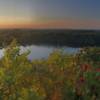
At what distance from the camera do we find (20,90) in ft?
9.08

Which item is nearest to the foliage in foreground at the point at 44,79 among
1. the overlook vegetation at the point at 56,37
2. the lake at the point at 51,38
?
the lake at the point at 51,38

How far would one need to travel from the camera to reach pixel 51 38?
4.72 meters

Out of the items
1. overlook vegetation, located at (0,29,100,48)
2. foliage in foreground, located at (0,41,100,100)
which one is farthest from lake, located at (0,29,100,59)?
foliage in foreground, located at (0,41,100,100)

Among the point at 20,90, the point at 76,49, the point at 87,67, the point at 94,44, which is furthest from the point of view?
the point at 94,44

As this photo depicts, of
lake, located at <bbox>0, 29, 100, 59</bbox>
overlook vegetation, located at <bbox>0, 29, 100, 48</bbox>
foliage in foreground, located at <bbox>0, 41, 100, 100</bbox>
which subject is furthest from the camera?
overlook vegetation, located at <bbox>0, 29, 100, 48</bbox>

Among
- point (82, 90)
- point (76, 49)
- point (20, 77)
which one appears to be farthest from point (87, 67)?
point (76, 49)

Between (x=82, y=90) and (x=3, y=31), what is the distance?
1.99m

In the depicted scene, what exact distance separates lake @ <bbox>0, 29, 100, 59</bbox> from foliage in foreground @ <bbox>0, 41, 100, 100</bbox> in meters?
1.11

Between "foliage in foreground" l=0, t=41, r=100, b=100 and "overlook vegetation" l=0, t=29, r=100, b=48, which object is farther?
"overlook vegetation" l=0, t=29, r=100, b=48

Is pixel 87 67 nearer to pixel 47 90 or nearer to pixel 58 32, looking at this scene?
pixel 47 90

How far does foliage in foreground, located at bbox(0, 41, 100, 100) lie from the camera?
2.79 meters

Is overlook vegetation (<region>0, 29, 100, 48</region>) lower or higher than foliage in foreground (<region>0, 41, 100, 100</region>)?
higher

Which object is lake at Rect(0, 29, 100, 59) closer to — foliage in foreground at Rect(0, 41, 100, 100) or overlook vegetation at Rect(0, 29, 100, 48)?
overlook vegetation at Rect(0, 29, 100, 48)

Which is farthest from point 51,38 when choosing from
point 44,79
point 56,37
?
point 44,79
